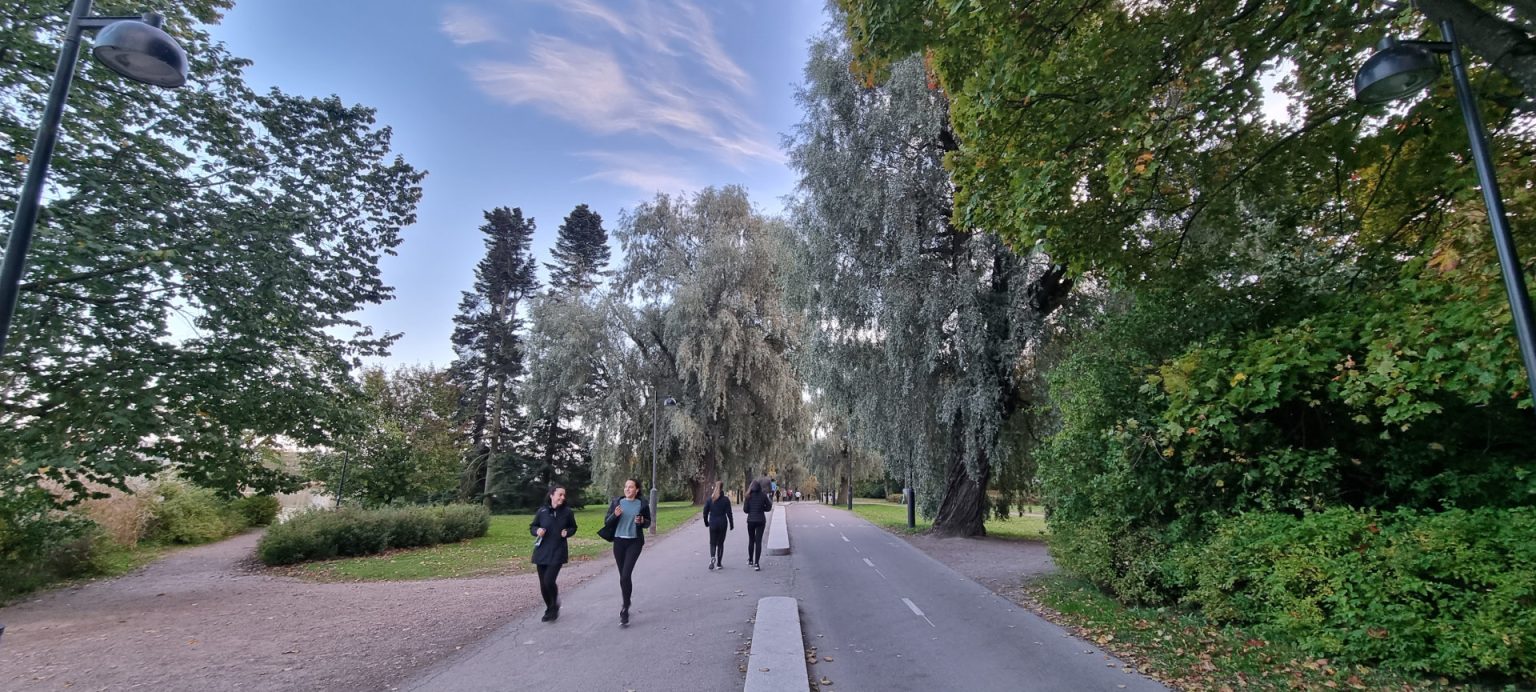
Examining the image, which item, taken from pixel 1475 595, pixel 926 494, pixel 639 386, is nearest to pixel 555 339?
pixel 639 386

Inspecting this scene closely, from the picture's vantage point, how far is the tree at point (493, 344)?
39.6 m

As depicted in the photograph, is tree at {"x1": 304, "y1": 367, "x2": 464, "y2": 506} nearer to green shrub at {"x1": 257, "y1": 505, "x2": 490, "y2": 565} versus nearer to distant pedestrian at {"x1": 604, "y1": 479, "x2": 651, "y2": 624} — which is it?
green shrub at {"x1": 257, "y1": 505, "x2": 490, "y2": 565}

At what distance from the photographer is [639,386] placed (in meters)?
30.6

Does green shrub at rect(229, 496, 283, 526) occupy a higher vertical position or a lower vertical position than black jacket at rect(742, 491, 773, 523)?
lower

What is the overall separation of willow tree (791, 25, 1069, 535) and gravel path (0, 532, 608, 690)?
8.42 metres

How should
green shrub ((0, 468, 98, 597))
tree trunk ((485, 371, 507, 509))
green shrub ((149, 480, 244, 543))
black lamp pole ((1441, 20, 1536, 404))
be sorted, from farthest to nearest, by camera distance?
tree trunk ((485, 371, 507, 509)) → green shrub ((149, 480, 244, 543)) → green shrub ((0, 468, 98, 597)) → black lamp pole ((1441, 20, 1536, 404))

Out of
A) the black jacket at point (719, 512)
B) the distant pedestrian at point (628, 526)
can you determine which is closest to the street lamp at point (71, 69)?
the distant pedestrian at point (628, 526)

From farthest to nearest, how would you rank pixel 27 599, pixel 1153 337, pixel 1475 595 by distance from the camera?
pixel 27 599 < pixel 1153 337 < pixel 1475 595

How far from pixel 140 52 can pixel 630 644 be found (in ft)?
20.2

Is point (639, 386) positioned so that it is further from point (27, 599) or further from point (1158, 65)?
point (1158, 65)

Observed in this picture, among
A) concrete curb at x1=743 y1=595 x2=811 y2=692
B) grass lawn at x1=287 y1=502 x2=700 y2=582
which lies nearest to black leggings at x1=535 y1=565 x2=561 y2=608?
concrete curb at x1=743 y1=595 x2=811 y2=692

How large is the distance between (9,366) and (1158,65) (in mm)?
15074

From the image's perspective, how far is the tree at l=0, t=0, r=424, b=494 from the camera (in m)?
8.74

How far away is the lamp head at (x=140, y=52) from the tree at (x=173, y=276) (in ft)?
19.3
